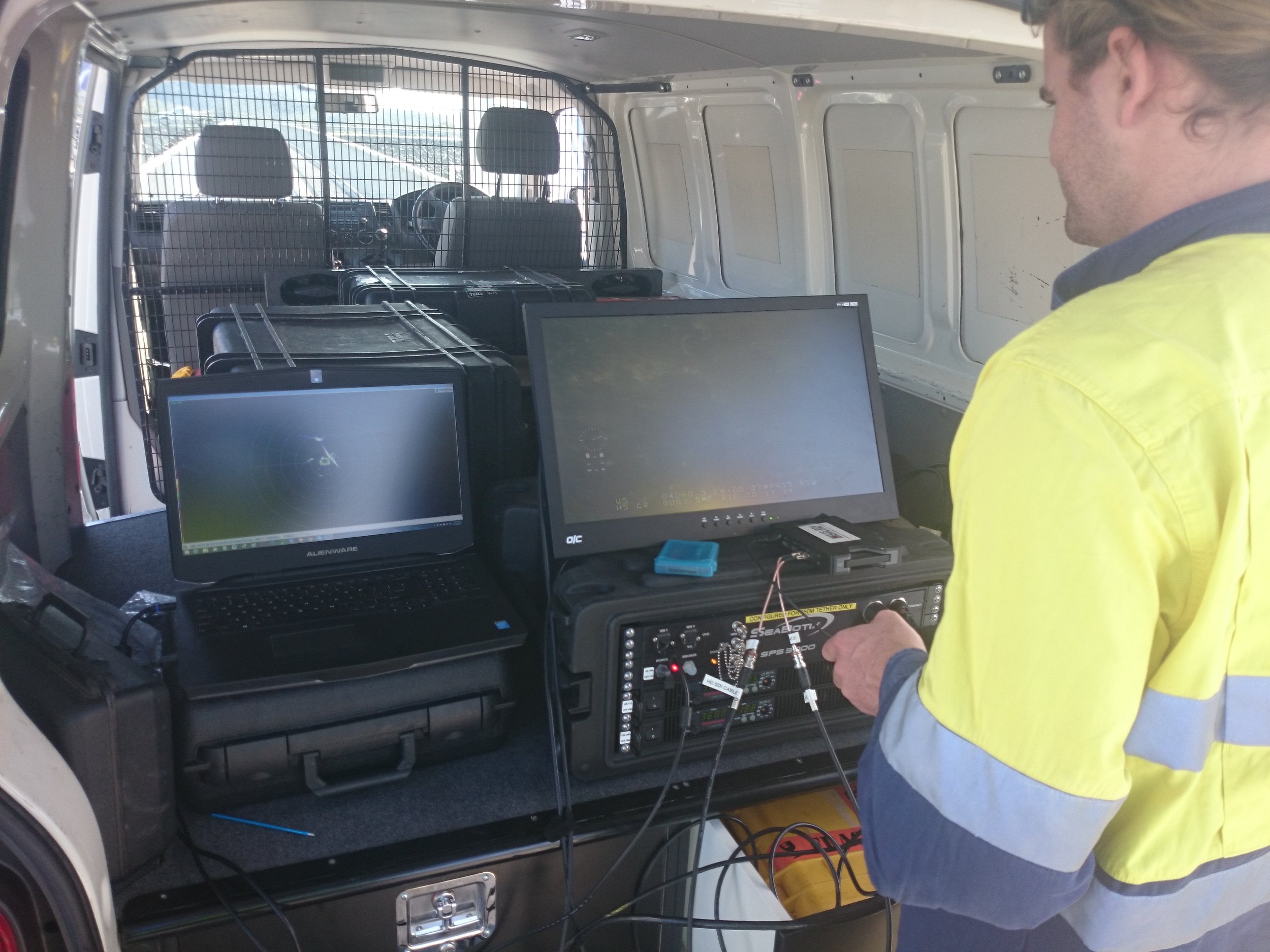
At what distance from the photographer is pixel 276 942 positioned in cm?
135

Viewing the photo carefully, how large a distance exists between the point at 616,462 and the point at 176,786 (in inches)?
32.4

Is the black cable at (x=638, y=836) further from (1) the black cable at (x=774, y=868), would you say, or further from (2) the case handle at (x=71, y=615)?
(2) the case handle at (x=71, y=615)

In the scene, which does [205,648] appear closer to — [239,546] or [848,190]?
[239,546]

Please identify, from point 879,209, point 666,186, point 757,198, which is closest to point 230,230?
point 666,186

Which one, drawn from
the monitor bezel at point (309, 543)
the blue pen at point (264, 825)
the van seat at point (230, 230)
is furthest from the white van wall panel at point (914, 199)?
the blue pen at point (264, 825)

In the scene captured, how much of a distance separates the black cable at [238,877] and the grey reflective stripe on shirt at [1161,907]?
98 centimetres

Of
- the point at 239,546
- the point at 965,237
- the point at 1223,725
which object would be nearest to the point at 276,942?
the point at 239,546

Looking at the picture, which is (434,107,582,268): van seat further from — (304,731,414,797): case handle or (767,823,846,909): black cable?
(767,823,846,909): black cable

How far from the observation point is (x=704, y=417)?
65.4 inches

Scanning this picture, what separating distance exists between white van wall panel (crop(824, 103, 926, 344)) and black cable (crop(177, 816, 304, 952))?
196 centimetres

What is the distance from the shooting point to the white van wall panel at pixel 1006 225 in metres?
2.05

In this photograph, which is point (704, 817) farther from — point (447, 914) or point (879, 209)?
point (879, 209)

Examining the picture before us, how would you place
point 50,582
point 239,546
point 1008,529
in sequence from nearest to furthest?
point 1008,529 → point 239,546 → point 50,582

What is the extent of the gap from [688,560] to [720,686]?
206mm
